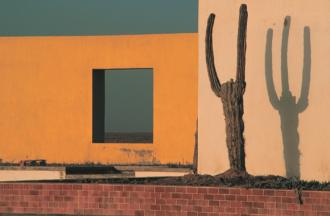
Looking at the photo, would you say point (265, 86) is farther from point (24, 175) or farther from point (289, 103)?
point (24, 175)

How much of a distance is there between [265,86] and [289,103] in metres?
0.57

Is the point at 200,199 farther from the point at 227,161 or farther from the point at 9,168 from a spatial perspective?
the point at 9,168

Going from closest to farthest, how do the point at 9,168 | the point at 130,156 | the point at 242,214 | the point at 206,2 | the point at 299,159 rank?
the point at 242,214
the point at 299,159
the point at 206,2
the point at 9,168
the point at 130,156

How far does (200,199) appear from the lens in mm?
13930

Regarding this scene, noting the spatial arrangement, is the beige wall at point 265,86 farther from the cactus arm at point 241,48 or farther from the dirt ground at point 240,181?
the cactus arm at point 241,48

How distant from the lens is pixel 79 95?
28.4 meters

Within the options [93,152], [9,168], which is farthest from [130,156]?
[9,168]

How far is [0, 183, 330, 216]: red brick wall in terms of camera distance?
43.8 ft

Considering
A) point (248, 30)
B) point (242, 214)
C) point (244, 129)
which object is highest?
point (248, 30)

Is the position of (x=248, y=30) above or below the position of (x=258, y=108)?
above

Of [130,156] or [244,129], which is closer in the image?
[244,129]

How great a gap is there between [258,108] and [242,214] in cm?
435

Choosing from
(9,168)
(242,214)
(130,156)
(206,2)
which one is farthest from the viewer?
(130,156)

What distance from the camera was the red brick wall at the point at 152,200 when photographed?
13.3m
